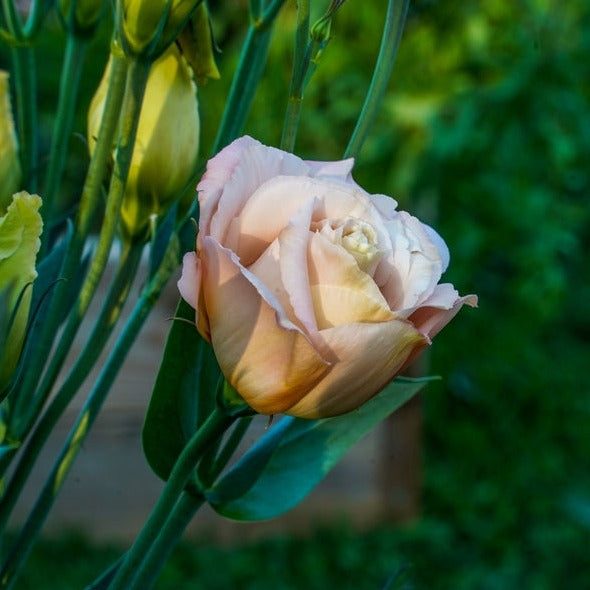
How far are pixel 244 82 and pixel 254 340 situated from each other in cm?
17

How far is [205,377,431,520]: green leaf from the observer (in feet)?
1.67

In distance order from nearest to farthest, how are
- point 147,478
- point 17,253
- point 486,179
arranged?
point 17,253, point 147,478, point 486,179

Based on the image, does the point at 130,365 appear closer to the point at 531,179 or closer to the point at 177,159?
the point at 531,179

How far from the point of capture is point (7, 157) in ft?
1.55

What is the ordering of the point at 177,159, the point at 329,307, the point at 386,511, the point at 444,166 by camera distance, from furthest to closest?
the point at 444,166 < the point at 386,511 < the point at 177,159 < the point at 329,307

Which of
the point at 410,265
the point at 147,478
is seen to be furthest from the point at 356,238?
the point at 147,478

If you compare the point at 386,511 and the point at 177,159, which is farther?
the point at 386,511

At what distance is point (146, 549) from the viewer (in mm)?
427

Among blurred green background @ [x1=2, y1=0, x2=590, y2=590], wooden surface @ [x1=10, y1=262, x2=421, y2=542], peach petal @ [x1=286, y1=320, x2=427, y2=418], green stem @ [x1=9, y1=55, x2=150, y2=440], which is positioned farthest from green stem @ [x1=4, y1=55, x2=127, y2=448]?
blurred green background @ [x1=2, y1=0, x2=590, y2=590]

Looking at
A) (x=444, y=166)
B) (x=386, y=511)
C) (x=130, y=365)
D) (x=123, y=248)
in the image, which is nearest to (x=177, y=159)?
(x=123, y=248)

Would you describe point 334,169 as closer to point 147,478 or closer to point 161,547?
point 161,547

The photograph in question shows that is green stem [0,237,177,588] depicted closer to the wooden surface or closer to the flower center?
the flower center

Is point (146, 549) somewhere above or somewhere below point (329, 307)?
below

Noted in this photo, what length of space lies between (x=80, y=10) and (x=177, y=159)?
0.08 meters
